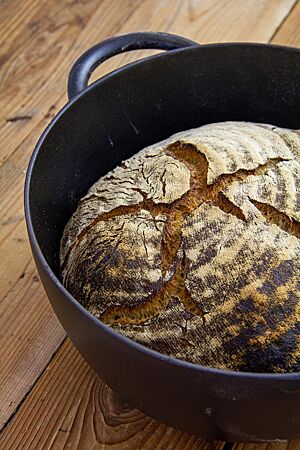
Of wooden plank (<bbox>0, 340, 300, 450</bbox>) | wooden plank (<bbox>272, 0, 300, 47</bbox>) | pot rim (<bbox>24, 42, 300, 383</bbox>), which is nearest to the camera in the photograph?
pot rim (<bbox>24, 42, 300, 383</bbox>)

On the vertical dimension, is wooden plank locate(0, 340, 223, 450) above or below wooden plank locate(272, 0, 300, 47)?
below

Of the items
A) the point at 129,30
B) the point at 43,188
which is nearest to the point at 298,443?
the point at 43,188

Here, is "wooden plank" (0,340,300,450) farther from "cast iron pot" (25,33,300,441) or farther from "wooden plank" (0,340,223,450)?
"cast iron pot" (25,33,300,441)

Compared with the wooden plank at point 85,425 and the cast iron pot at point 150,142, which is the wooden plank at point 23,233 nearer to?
the wooden plank at point 85,425

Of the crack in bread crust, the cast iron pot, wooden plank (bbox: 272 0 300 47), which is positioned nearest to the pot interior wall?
the cast iron pot

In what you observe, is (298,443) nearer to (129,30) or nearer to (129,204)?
(129,204)

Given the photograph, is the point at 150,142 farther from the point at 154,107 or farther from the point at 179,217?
the point at 179,217
